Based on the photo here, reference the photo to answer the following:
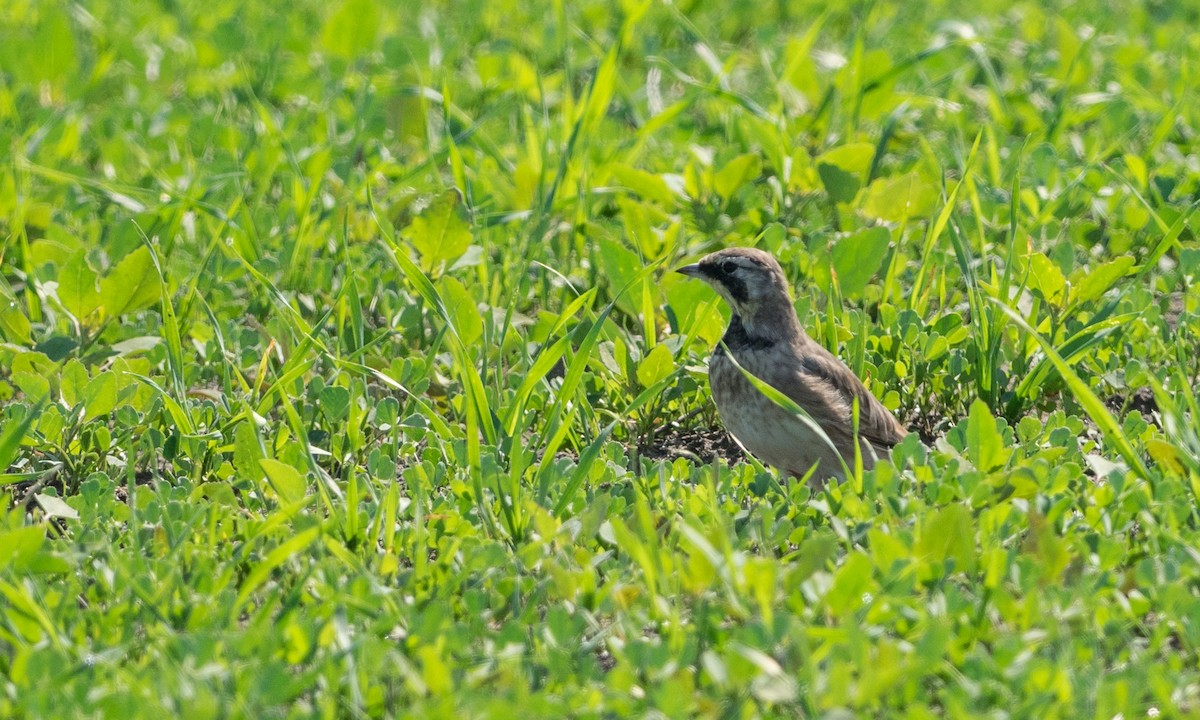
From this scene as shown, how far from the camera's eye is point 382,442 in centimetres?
489

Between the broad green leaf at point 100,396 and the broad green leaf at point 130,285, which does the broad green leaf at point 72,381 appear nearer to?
the broad green leaf at point 100,396

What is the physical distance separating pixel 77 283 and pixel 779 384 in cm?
237

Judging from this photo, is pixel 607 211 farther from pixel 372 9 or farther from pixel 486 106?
pixel 372 9

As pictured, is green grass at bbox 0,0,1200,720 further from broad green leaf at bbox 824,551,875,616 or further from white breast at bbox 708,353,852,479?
white breast at bbox 708,353,852,479

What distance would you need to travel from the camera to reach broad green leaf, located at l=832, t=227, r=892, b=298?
5.69 meters

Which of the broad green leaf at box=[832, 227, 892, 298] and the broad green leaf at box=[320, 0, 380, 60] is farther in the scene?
the broad green leaf at box=[320, 0, 380, 60]

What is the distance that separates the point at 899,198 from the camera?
6348 mm

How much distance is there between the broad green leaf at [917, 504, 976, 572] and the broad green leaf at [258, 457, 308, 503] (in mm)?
1610

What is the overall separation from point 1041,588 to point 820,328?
76.4 inches

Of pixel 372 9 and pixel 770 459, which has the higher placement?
pixel 372 9

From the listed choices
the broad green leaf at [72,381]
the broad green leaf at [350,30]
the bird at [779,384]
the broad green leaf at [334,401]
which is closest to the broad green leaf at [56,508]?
the broad green leaf at [72,381]

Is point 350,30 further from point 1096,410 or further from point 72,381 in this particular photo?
point 1096,410

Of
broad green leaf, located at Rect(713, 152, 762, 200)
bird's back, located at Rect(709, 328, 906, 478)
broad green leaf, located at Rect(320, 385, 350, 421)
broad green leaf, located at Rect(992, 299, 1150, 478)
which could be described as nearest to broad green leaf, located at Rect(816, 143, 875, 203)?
broad green leaf, located at Rect(713, 152, 762, 200)

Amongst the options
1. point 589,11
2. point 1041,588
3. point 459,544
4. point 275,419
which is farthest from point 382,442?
point 589,11
